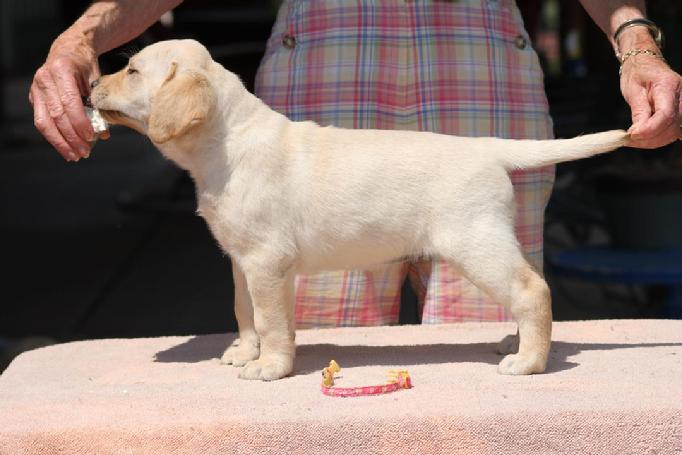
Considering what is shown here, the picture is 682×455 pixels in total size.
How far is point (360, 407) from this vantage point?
7.43ft

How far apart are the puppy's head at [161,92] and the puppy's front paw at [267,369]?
517mm

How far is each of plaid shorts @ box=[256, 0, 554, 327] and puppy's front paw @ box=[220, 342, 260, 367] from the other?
0.47 metres

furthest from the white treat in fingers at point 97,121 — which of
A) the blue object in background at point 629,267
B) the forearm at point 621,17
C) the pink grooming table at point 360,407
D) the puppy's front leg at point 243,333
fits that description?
the blue object in background at point 629,267

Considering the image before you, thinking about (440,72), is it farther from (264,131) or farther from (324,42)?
(264,131)

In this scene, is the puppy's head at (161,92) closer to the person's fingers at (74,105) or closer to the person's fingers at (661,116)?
the person's fingers at (74,105)

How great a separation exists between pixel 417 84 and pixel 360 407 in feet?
3.77

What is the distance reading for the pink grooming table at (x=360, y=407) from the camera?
217 cm

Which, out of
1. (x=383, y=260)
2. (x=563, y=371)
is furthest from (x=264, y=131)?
(x=563, y=371)

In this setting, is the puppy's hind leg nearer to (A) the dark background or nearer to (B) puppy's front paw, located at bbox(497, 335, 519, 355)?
(B) puppy's front paw, located at bbox(497, 335, 519, 355)

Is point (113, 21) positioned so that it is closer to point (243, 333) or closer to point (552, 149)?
point (243, 333)

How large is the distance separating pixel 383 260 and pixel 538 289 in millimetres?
347

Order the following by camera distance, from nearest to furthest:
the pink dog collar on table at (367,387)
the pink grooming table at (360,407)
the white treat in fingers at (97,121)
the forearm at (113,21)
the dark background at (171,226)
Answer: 1. the pink grooming table at (360,407)
2. the pink dog collar on table at (367,387)
3. the white treat in fingers at (97,121)
4. the forearm at (113,21)
5. the dark background at (171,226)

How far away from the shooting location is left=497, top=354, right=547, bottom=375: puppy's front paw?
249 cm

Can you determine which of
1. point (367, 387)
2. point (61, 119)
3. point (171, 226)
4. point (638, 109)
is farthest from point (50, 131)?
point (171, 226)
